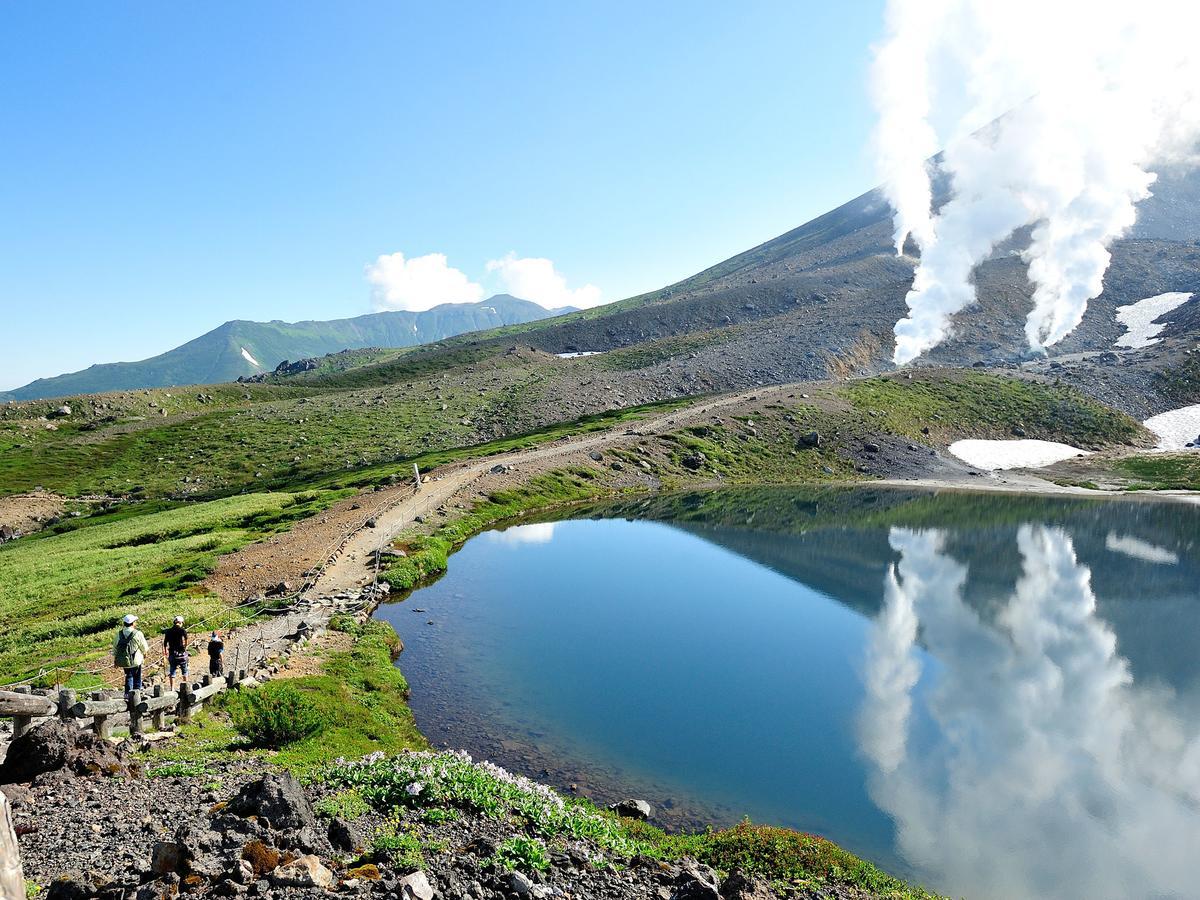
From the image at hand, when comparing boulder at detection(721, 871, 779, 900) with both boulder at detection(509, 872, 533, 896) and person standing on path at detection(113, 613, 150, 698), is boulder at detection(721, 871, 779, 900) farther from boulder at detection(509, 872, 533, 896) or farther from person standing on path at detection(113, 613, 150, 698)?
person standing on path at detection(113, 613, 150, 698)

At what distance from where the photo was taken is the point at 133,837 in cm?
1327

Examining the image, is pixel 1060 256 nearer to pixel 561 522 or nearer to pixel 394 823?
pixel 561 522

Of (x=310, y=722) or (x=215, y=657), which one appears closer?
(x=310, y=722)

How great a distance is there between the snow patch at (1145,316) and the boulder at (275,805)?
197 meters

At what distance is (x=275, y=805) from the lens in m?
13.8

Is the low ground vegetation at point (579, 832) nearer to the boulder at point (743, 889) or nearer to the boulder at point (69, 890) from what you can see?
the boulder at point (743, 889)

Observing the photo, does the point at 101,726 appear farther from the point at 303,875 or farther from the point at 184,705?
the point at 303,875

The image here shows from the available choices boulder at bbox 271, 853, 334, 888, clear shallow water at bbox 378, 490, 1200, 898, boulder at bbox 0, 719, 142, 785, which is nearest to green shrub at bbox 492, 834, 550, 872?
boulder at bbox 271, 853, 334, 888

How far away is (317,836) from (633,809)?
437 inches

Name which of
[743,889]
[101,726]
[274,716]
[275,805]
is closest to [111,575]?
[274,716]

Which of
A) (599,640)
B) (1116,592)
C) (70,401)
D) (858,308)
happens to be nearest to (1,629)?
(599,640)

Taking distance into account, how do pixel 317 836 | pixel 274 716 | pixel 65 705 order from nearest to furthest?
pixel 317 836, pixel 65 705, pixel 274 716

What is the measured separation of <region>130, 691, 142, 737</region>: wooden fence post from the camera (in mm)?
20297

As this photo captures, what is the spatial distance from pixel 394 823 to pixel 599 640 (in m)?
24.2
